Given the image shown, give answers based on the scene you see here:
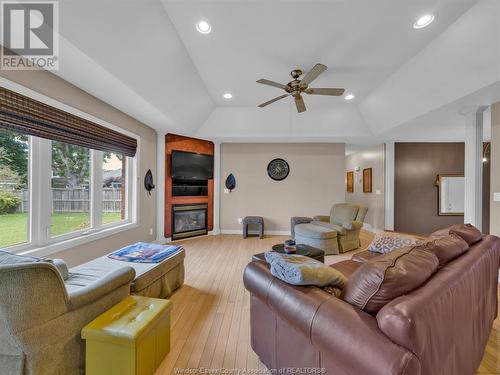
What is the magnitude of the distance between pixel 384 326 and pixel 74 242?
10.4 ft

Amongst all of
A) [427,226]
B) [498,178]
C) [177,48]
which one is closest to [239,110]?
[177,48]

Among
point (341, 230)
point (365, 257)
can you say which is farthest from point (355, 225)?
point (365, 257)

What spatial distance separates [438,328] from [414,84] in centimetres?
354

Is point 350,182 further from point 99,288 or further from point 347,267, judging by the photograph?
point 99,288

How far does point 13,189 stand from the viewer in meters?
2.09

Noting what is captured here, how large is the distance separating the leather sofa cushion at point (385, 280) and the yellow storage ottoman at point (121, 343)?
122 centimetres

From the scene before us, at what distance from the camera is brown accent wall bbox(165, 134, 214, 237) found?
4672 millimetres

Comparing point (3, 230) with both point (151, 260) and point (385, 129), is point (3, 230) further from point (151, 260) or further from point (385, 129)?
point (385, 129)

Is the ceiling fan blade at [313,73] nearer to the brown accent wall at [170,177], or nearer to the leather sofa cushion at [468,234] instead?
the leather sofa cushion at [468,234]

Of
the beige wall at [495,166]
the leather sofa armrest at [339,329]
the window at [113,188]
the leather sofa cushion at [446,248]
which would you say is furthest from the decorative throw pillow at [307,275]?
the beige wall at [495,166]

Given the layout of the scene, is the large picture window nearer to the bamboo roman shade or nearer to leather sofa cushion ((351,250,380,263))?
the bamboo roman shade

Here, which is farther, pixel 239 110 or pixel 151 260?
pixel 239 110

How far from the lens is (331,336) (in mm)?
864

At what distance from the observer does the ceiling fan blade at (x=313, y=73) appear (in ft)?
7.72
